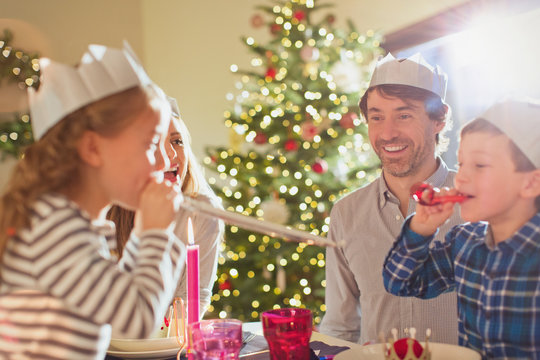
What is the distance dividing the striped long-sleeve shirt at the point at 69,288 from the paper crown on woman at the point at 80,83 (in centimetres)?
15

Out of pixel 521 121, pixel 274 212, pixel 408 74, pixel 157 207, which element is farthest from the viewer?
pixel 274 212

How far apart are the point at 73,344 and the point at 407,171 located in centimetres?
131

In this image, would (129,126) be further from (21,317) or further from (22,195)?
(21,317)

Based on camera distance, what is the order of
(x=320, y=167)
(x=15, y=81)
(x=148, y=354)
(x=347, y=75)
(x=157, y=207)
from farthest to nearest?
(x=15, y=81), (x=347, y=75), (x=320, y=167), (x=148, y=354), (x=157, y=207)

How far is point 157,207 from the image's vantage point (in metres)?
0.95

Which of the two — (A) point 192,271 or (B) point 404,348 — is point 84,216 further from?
(B) point 404,348

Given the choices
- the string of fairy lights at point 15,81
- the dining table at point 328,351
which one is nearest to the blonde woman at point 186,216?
the dining table at point 328,351

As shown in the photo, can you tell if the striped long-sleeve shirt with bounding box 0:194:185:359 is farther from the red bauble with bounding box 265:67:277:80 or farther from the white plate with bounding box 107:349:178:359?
the red bauble with bounding box 265:67:277:80

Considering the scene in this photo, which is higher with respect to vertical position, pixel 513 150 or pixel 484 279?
pixel 513 150

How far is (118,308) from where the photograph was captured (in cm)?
86

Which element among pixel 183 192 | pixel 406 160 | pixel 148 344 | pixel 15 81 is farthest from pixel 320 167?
pixel 15 81

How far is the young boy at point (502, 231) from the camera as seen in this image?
1.03 meters

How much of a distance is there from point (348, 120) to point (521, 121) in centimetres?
248

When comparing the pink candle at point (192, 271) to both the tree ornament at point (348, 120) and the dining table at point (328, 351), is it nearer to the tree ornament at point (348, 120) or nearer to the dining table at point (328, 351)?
the dining table at point (328, 351)
